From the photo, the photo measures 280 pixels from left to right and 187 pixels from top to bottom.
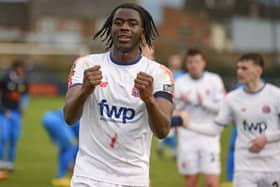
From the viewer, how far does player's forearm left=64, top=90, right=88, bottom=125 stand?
5.15 metres

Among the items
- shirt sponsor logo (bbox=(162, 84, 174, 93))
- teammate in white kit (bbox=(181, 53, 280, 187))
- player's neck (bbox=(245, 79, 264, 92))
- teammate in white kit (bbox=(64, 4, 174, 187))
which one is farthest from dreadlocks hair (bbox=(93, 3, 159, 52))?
player's neck (bbox=(245, 79, 264, 92))

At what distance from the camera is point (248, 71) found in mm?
8156

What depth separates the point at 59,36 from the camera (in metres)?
68.4

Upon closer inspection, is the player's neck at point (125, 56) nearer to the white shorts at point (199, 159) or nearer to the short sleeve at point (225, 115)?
the short sleeve at point (225, 115)

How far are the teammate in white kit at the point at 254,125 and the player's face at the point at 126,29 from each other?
9.13 ft

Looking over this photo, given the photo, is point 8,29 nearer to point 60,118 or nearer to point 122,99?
point 60,118

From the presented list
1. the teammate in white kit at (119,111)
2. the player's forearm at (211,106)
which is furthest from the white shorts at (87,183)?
the player's forearm at (211,106)

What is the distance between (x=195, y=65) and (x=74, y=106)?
6.02 meters

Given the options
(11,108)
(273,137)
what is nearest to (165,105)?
(273,137)

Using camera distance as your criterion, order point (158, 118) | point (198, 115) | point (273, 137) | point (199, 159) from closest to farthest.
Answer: point (158, 118)
point (273, 137)
point (199, 159)
point (198, 115)

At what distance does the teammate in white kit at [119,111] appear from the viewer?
17.5 ft

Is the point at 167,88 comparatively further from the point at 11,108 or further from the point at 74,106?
the point at 11,108

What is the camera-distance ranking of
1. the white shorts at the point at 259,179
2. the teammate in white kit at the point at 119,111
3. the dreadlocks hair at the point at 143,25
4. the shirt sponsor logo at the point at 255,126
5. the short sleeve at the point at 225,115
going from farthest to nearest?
1. the short sleeve at the point at 225,115
2. the shirt sponsor logo at the point at 255,126
3. the white shorts at the point at 259,179
4. the dreadlocks hair at the point at 143,25
5. the teammate in white kit at the point at 119,111

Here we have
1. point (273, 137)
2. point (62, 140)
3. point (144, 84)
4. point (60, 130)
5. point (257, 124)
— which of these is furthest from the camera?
point (62, 140)
